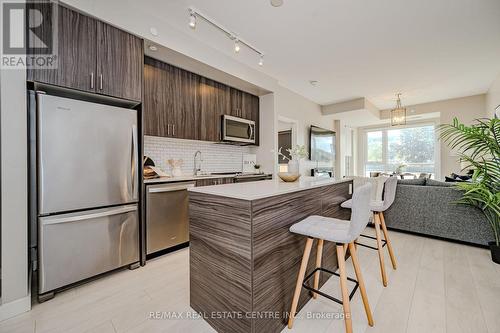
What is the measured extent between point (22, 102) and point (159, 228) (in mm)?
1656

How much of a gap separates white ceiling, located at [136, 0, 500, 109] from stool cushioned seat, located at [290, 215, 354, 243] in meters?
2.12

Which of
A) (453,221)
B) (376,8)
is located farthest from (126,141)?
(453,221)

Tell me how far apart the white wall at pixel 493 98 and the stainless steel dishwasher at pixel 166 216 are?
5.70 meters

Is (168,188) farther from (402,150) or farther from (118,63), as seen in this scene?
(402,150)

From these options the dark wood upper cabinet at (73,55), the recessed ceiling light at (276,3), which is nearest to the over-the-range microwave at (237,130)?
the recessed ceiling light at (276,3)

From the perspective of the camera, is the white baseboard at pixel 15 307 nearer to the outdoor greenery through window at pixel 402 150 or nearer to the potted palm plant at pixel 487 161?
the potted palm plant at pixel 487 161

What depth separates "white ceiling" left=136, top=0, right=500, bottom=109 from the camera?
2234mm

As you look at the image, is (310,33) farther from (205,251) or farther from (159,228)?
(159,228)

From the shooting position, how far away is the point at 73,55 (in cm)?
191

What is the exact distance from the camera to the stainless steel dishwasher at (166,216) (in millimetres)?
2473

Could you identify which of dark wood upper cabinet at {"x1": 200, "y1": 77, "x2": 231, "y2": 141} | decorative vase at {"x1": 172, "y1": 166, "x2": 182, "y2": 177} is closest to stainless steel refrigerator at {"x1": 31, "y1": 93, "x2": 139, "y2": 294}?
decorative vase at {"x1": 172, "y1": 166, "x2": 182, "y2": 177}

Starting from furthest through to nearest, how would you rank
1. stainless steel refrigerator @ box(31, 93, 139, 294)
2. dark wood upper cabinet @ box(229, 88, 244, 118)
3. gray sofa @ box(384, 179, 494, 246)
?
1. dark wood upper cabinet @ box(229, 88, 244, 118)
2. gray sofa @ box(384, 179, 494, 246)
3. stainless steel refrigerator @ box(31, 93, 139, 294)

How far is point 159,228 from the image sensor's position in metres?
2.56

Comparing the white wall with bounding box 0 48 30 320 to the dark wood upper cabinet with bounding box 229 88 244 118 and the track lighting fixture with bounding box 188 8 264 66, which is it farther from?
the dark wood upper cabinet with bounding box 229 88 244 118
